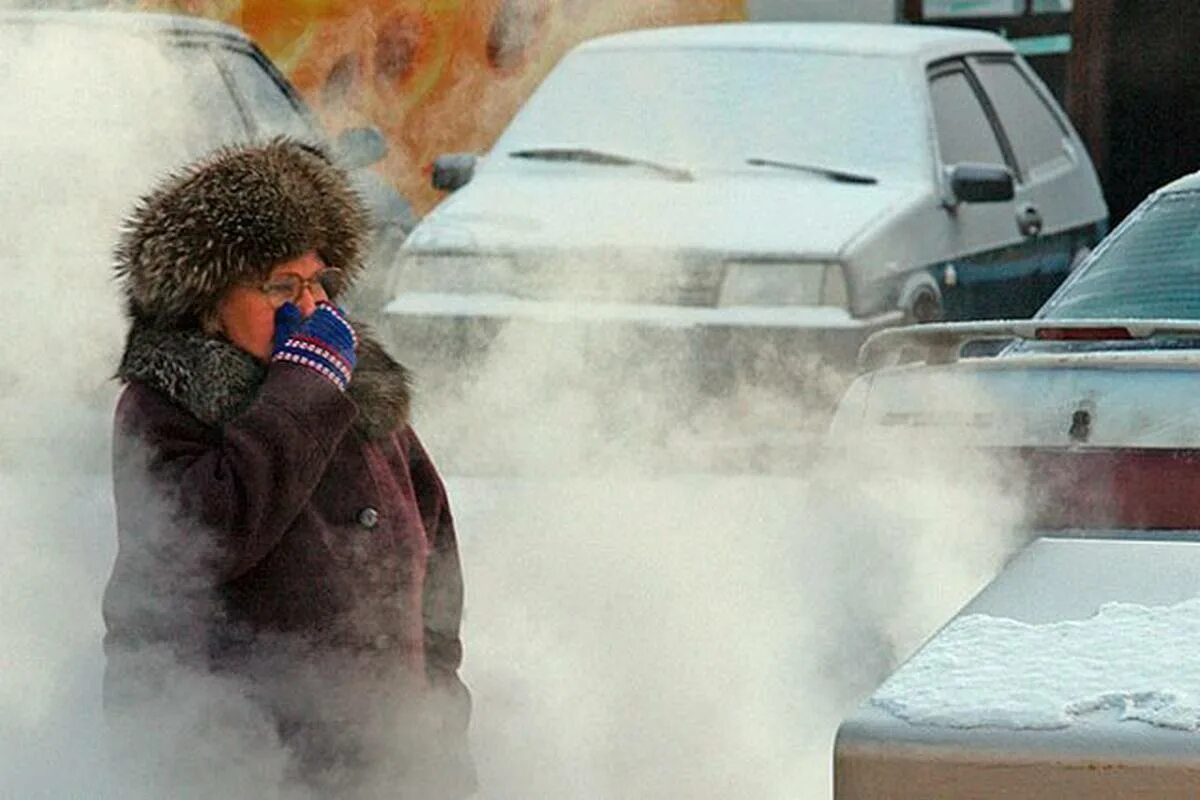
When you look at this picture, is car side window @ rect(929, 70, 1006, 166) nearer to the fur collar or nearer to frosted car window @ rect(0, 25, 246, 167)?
frosted car window @ rect(0, 25, 246, 167)

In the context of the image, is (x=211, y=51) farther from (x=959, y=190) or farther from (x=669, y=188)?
(x=959, y=190)

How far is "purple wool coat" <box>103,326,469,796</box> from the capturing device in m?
3.20

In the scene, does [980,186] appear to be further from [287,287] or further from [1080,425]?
[287,287]

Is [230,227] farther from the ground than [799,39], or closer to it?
farther from the ground

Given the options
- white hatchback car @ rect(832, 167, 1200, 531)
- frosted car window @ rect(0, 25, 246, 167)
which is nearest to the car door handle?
frosted car window @ rect(0, 25, 246, 167)

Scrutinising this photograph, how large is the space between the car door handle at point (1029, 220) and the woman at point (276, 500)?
5.67 m

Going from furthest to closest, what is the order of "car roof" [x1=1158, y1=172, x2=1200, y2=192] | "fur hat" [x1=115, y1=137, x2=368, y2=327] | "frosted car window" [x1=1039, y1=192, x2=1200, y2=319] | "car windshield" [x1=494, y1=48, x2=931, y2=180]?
1. "car windshield" [x1=494, y1=48, x2=931, y2=180]
2. "car roof" [x1=1158, y1=172, x2=1200, y2=192]
3. "frosted car window" [x1=1039, y1=192, x2=1200, y2=319]
4. "fur hat" [x1=115, y1=137, x2=368, y2=327]

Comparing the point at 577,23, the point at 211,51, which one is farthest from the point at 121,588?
the point at 577,23

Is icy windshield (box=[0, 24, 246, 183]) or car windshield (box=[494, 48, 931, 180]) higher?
icy windshield (box=[0, 24, 246, 183])

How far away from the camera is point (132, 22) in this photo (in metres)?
6.63

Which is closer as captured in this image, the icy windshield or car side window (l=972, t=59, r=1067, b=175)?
the icy windshield

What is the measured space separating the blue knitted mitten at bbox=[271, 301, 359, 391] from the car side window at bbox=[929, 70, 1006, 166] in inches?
220

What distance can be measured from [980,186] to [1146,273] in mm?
3187

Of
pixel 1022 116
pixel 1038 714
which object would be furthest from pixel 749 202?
pixel 1038 714
